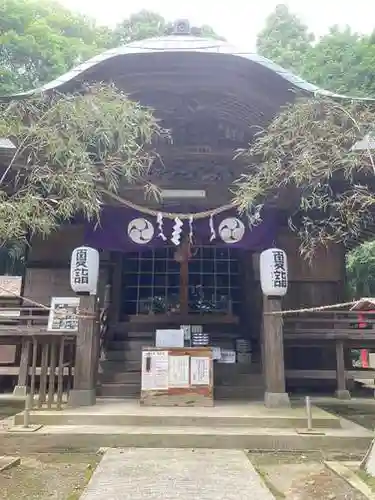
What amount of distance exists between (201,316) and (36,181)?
4.74m

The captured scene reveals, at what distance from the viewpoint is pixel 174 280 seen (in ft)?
33.1

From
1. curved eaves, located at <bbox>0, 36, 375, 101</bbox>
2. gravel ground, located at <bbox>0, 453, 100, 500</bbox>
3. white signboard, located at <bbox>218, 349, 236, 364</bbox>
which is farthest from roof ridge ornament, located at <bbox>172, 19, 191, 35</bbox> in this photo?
gravel ground, located at <bbox>0, 453, 100, 500</bbox>

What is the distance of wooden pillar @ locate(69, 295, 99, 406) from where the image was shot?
675 cm

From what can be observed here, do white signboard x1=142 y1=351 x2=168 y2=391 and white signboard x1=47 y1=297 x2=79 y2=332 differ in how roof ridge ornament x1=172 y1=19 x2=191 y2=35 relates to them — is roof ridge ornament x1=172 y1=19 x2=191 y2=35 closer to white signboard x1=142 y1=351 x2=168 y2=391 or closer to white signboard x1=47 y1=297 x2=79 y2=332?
white signboard x1=47 y1=297 x2=79 y2=332

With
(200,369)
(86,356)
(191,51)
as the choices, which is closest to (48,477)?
(86,356)

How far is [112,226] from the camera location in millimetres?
7949

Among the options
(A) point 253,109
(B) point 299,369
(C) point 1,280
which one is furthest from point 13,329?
(A) point 253,109

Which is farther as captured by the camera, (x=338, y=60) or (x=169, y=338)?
(x=338, y=60)

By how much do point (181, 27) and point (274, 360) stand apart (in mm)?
7403

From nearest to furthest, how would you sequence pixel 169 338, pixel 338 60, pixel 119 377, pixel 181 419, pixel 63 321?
pixel 181 419, pixel 169 338, pixel 63 321, pixel 119 377, pixel 338 60

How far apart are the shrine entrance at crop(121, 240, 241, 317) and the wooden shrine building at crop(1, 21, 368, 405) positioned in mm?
22

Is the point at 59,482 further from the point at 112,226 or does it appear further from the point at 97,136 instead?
the point at 112,226

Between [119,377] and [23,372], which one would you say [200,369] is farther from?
[23,372]

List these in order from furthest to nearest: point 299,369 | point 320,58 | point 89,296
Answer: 1. point 320,58
2. point 299,369
3. point 89,296
